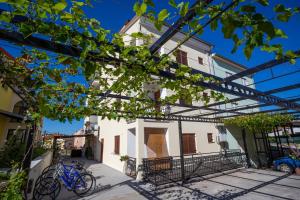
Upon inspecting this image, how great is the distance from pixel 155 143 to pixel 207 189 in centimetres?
382

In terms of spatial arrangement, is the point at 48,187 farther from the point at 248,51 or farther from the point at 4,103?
the point at 4,103

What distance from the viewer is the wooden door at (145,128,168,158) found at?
937cm

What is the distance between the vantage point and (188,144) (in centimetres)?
1023

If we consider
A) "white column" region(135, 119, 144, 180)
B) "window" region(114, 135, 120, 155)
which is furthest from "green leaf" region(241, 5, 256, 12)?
"window" region(114, 135, 120, 155)

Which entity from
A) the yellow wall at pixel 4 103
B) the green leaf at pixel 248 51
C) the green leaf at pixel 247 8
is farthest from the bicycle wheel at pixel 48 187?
the green leaf at pixel 247 8

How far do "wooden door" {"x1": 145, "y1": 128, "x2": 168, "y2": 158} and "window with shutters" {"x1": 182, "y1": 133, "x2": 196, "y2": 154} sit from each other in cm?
130

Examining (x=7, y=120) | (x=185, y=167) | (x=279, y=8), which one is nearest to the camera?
(x=279, y=8)

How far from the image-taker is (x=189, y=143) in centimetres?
1031

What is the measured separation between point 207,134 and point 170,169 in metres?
4.68

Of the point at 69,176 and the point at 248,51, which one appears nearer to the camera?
the point at 248,51

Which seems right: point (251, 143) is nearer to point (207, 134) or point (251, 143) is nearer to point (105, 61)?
point (207, 134)

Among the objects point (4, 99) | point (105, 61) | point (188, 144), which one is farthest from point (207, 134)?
point (4, 99)

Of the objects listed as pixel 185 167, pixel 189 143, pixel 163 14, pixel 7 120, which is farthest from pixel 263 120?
pixel 7 120

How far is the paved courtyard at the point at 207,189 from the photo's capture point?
5723mm
